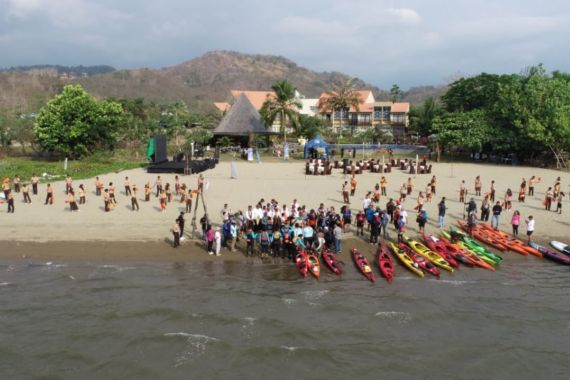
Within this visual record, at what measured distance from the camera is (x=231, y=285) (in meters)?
16.3

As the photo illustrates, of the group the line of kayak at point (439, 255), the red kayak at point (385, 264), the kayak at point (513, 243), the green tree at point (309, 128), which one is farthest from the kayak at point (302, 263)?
the green tree at point (309, 128)

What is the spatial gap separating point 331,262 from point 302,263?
3.53ft

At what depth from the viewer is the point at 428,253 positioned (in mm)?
18609

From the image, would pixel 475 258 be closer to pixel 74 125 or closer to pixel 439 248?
pixel 439 248

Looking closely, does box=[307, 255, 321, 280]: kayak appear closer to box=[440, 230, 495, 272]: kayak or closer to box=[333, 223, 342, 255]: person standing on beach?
box=[333, 223, 342, 255]: person standing on beach

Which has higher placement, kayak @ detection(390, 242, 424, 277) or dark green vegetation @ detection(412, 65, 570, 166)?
dark green vegetation @ detection(412, 65, 570, 166)

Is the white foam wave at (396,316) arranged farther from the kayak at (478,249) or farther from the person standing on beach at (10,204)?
the person standing on beach at (10,204)

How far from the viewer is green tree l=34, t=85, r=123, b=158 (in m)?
45.5

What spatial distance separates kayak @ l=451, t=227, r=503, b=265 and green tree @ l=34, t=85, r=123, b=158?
3632 centimetres

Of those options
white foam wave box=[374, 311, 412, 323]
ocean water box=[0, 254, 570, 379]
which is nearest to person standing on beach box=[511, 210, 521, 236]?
ocean water box=[0, 254, 570, 379]

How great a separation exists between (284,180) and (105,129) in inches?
861

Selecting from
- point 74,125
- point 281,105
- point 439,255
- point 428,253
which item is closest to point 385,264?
point 428,253

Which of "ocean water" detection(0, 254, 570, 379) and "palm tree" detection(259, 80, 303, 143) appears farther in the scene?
"palm tree" detection(259, 80, 303, 143)

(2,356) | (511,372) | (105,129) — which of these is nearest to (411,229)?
(511,372)
